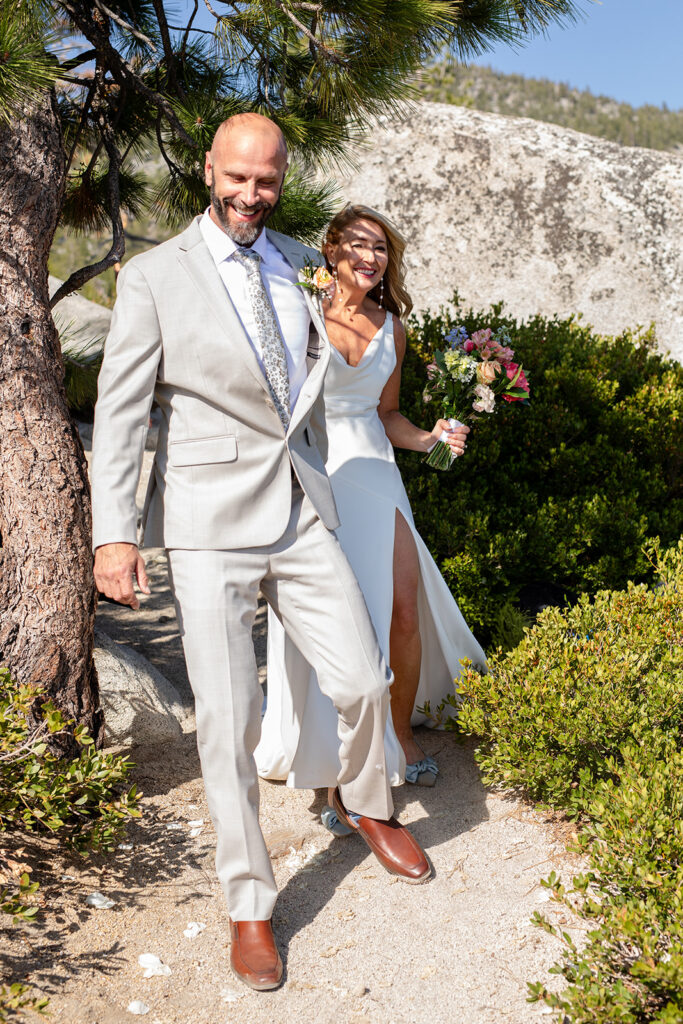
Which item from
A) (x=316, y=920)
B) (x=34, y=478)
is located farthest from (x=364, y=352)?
(x=316, y=920)

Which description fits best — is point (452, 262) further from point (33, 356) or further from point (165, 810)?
point (165, 810)

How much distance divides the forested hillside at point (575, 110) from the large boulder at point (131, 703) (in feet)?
258

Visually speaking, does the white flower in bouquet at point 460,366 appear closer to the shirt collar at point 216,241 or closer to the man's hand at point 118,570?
the shirt collar at point 216,241

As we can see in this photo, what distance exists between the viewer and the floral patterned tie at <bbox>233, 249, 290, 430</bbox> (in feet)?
8.54

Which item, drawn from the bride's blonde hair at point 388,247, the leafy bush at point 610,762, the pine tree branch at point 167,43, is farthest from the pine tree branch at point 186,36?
the leafy bush at point 610,762

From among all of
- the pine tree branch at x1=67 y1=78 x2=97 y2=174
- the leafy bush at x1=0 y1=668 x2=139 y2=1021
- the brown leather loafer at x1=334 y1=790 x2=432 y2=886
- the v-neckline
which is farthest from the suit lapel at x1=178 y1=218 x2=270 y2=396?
the pine tree branch at x1=67 y1=78 x2=97 y2=174

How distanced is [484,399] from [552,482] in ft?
5.15

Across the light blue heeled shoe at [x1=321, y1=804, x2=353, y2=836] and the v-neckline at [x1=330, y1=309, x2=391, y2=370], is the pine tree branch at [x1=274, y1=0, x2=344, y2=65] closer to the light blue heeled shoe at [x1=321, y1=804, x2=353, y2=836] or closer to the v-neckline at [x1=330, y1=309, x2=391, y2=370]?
the v-neckline at [x1=330, y1=309, x2=391, y2=370]

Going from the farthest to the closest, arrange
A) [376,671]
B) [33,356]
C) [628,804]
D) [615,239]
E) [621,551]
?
[615,239], [621,551], [33,356], [376,671], [628,804]

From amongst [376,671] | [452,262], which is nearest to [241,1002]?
[376,671]

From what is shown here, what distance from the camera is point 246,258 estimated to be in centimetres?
265

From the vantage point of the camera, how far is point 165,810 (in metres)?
3.42

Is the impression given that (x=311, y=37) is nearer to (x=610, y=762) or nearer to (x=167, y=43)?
(x=167, y=43)

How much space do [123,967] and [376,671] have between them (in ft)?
3.73
